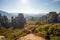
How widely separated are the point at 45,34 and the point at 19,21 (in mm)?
96012

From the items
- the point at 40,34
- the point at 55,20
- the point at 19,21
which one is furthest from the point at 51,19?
the point at 40,34

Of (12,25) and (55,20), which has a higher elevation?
(55,20)

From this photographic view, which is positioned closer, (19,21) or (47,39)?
(47,39)

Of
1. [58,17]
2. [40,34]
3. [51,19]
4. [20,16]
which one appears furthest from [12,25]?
[40,34]

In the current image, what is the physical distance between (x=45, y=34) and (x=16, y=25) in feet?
286

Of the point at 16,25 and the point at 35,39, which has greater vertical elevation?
the point at 35,39

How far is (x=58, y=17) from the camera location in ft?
396

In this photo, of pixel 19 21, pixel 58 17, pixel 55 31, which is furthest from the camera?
pixel 19 21

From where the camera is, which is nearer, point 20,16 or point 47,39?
point 47,39

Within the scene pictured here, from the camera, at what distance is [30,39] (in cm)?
4097

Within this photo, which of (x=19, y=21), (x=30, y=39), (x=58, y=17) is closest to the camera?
(x=30, y=39)

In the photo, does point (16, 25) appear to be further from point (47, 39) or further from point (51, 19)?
point (47, 39)

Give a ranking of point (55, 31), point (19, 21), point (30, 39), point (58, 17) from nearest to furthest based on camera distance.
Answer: point (30, 39)
point (55, 31)
point (58, 17)
point (19, 21)

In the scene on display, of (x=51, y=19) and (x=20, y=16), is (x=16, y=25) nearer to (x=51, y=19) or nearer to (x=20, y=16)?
(x=20, y=16)
